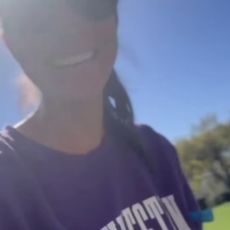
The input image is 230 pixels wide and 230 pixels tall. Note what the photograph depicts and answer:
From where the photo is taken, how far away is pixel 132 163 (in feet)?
3.06

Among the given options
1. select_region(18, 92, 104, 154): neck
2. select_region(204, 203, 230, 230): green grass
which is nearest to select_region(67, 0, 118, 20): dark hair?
select_region(18, 92, 104, 154): neck

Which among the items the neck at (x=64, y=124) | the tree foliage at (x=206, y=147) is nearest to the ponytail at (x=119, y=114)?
the neck at (x=64, y=124)

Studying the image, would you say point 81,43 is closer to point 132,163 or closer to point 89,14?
point 89,14

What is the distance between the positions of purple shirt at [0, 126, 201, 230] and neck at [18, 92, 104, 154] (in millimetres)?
15

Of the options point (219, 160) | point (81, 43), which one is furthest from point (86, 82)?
point (219, 160)

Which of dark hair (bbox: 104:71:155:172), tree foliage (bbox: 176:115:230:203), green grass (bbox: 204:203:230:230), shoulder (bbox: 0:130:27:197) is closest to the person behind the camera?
shoulder (bbox: 0:130:27:197)

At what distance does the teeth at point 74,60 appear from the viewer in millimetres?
757

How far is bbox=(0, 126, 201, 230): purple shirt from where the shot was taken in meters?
0.73

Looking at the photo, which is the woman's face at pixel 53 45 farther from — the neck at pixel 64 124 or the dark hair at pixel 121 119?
the dark hair at pixel 121 119

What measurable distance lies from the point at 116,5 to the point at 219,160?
85.8 feet

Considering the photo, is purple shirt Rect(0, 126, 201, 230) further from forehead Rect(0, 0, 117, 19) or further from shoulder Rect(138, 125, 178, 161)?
forehead Rect(0, 0, 117, 19)

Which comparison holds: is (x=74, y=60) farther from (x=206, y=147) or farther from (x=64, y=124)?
(x=206, y=147)

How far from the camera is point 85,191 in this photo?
785mm

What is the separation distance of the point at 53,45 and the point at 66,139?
0.14 meters
